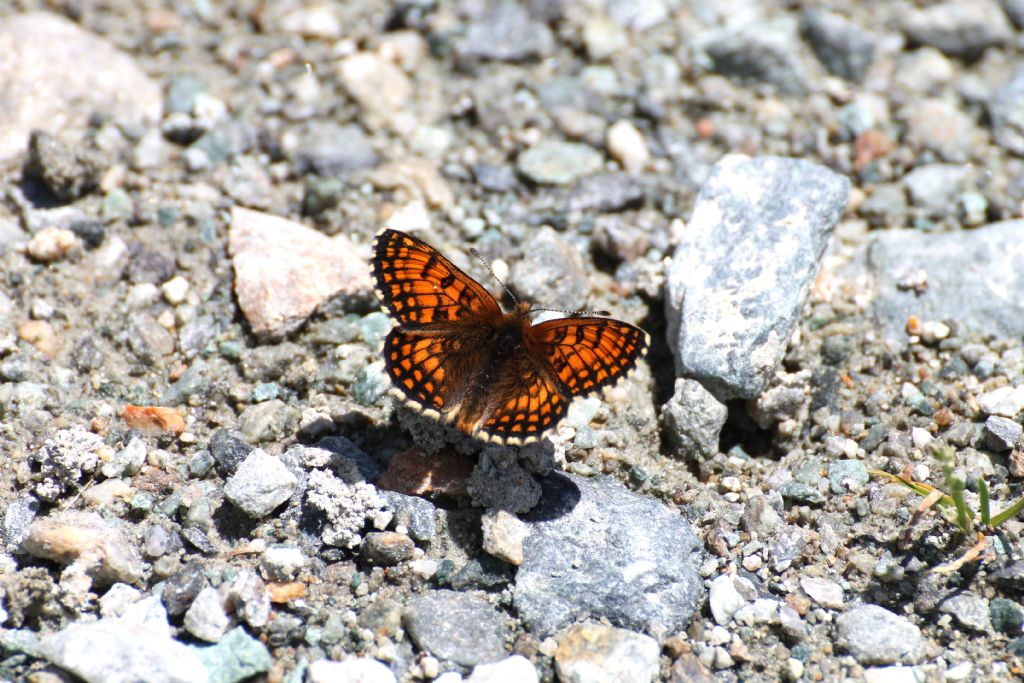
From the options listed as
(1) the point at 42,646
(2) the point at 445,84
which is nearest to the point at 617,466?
(1) the point at 42,646

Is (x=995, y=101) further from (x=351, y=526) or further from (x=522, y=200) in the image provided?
(x=351, y=526)

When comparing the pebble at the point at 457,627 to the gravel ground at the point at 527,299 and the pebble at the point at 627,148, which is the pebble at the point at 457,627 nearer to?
the gravel ground at the point at 527,299

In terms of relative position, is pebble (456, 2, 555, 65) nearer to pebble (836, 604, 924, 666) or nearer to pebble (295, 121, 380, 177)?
pebble (295, 121, 380, 177)

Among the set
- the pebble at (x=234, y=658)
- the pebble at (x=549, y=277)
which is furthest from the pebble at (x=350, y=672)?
the pebble at (x=549, y=277)

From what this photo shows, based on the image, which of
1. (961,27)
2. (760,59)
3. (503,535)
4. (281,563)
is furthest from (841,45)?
(281,563)

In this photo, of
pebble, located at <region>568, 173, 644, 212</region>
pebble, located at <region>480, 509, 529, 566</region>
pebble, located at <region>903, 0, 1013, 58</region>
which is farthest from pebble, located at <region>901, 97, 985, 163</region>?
pebble, located at <region>480, 509, 529, 566</region>

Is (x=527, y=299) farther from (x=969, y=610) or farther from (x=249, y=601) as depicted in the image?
(x=969, y=610)
